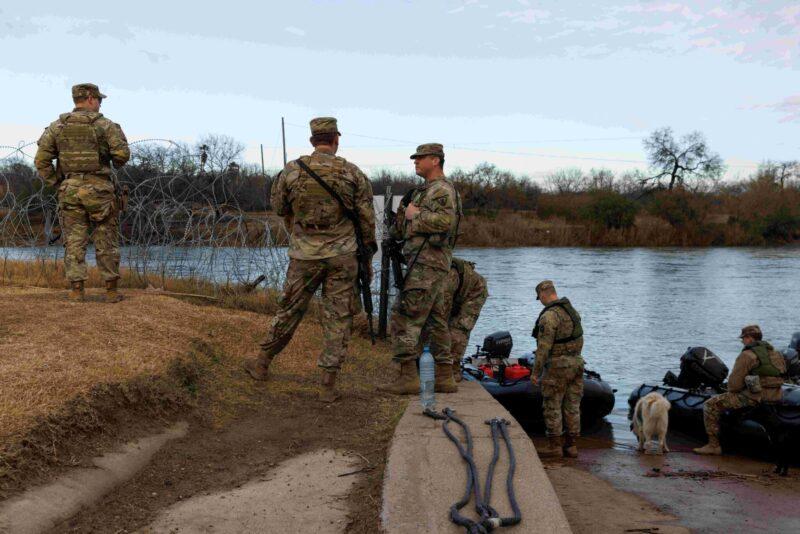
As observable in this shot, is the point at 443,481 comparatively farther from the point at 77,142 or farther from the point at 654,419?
the point at 654,419

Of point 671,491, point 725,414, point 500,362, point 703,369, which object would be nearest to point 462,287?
point 671,491

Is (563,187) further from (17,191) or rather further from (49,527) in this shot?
(49,527)

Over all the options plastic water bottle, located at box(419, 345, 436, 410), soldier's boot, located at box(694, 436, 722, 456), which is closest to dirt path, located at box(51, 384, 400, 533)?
plastic water bottle, located at box(419, 345, 436, 410)

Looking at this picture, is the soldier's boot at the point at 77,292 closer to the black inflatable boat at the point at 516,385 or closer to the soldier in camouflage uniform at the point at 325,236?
the soldier in camouflage uniform at the point at 325,236

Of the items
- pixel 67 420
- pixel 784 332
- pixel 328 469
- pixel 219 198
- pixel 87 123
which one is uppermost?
pixel 87 123

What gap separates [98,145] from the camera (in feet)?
25.1

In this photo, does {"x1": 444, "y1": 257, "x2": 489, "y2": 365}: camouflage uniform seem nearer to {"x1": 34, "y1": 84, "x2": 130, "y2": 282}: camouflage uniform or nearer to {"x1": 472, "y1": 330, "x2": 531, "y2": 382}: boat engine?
{"x1": 472, "y1": 330, "x2": 531, "y2": 382}: boat engine

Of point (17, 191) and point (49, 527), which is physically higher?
point (17, 191)

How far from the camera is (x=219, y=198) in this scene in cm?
1010

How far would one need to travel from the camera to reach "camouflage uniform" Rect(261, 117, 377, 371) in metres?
5.84

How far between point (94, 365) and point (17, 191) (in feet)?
19.9

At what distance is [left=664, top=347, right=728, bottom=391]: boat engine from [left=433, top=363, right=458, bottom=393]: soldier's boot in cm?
490

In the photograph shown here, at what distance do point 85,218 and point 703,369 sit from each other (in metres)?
7.51

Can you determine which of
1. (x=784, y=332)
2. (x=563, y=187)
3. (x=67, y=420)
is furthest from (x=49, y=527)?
(x=563, y=187)
